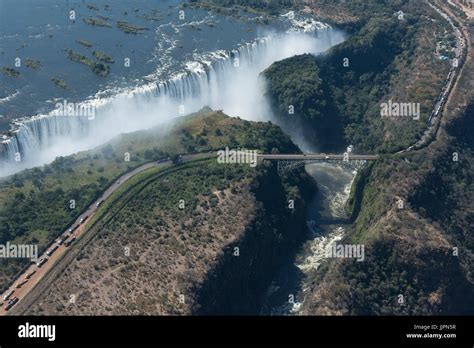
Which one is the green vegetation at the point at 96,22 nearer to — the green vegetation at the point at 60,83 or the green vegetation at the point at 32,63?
the green vegetation at the point at 32,63

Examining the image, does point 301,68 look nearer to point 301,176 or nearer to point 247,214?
point 301,176

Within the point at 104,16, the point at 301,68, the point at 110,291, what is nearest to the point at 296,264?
the point at 110,291

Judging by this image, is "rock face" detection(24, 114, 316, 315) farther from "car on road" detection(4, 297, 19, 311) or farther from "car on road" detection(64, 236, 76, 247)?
"car on road" detection(4, 297, 19, 311)

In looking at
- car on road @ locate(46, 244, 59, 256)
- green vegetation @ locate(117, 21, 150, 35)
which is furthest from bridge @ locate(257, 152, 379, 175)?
green vegetation @ locate(117, 21, 150, 35)

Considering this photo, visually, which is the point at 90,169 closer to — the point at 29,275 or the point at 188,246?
the point at 188,246

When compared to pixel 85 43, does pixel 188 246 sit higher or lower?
lower

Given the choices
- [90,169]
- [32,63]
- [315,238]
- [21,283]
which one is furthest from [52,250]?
[32,63]

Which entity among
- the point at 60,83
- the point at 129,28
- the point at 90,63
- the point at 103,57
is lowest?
the point at 60,83
